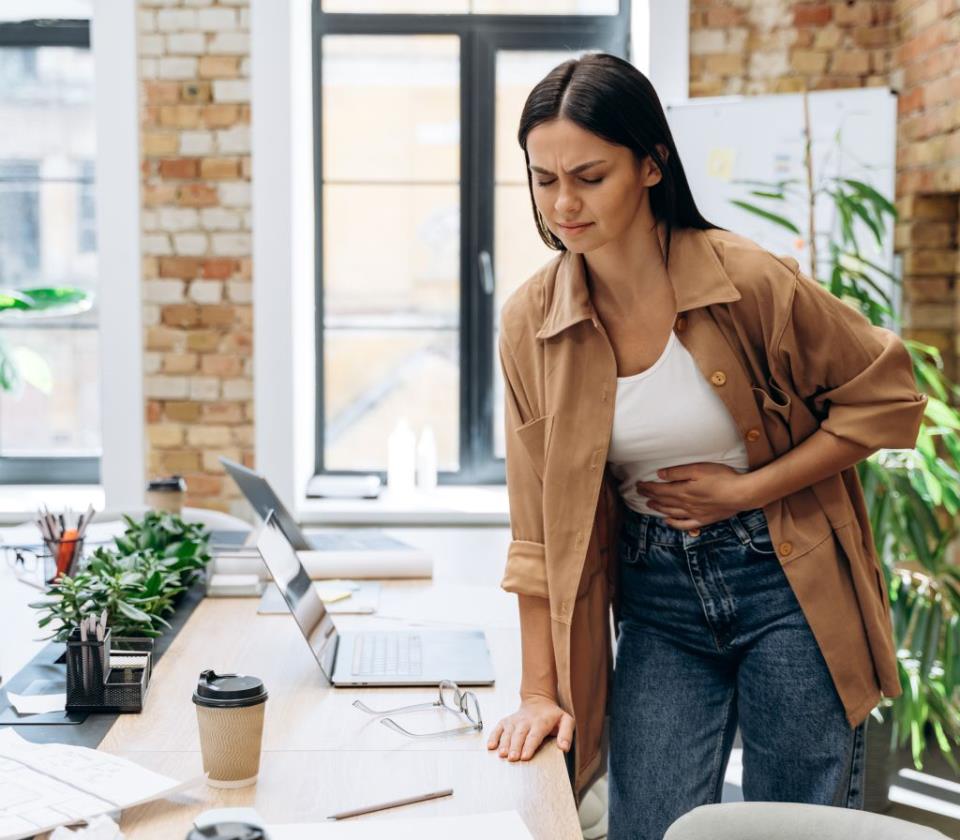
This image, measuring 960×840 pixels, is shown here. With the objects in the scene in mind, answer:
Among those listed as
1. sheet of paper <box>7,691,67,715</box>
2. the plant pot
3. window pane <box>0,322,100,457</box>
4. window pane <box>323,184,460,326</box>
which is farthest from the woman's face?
window pane <box>0,322,100,457</box>

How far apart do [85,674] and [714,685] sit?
3.02 ft

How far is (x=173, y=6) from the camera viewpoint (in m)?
3.83

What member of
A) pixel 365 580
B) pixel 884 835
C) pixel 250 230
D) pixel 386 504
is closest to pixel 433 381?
pixel 386 504

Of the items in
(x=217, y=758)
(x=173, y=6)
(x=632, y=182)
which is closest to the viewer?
(x=217, y=758)

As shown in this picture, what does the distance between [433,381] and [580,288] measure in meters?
Result: 2.63

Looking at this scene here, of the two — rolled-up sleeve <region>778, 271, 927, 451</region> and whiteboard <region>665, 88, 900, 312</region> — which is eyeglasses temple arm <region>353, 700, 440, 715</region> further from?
whiteboard <region>665, 88, 900, 312</region>

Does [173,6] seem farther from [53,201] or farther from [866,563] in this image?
[866,563]

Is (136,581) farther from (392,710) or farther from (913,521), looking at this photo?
(913,521)

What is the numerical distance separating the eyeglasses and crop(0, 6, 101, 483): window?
10.00 ft

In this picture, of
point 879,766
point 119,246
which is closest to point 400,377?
point 119,246

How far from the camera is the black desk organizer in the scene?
1.61 meters

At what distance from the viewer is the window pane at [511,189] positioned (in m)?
4.18

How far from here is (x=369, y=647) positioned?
6.36ft

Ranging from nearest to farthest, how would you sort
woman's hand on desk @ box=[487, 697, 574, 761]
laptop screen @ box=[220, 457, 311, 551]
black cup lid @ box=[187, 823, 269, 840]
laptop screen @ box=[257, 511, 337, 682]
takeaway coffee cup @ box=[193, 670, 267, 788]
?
black cup lid @ box=[187, 823, 269, 840], takeaway coffee cup @ box=[193, 670, 267, 788], woman's hand on desk @ box=[487, 697, 574, 761], laptop screen @ box=[257, 511, 337, 682], laptop screen @ box=[220, 457, 311, 551]
